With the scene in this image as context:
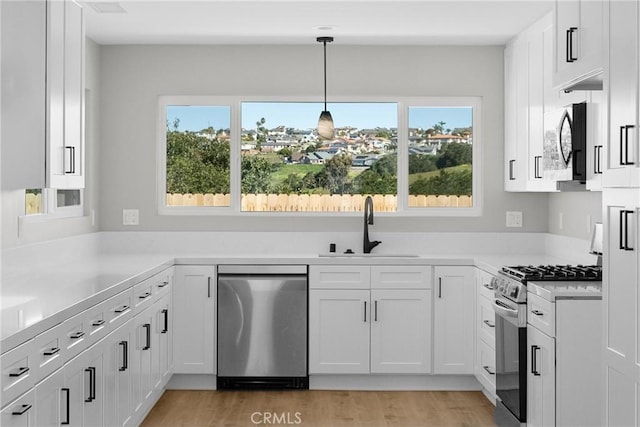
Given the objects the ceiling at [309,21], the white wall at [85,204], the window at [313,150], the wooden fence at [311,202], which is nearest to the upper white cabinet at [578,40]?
the ceiling at [309,21]

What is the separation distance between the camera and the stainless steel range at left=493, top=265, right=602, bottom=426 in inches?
149

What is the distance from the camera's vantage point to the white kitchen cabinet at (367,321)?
501 centimetres

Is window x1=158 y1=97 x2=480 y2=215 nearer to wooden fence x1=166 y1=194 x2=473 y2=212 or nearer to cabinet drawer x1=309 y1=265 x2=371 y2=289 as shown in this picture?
wooden fence x1=166 y1=194 x2=473 y2=212

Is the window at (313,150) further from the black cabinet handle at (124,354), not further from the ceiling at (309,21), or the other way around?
the black cabinet handle at (124,354)

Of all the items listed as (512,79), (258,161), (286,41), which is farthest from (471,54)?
(258,161)

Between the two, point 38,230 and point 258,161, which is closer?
point 38,230

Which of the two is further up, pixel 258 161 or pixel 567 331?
pixel 258 161

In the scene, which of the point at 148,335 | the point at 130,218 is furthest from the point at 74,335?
the point at 130,218

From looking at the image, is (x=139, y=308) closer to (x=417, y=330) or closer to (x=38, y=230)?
(x=38, y=230)

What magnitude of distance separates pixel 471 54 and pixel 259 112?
171 cm

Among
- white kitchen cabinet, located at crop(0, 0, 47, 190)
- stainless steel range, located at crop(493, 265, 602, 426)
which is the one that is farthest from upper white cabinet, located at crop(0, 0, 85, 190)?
stainless steel range, located at crop(493, 265, 602, 426)

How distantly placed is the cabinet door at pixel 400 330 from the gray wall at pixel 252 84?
2.49ft

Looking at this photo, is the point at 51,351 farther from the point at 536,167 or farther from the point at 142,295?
the point at 536,167

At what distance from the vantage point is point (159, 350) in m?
4.52
